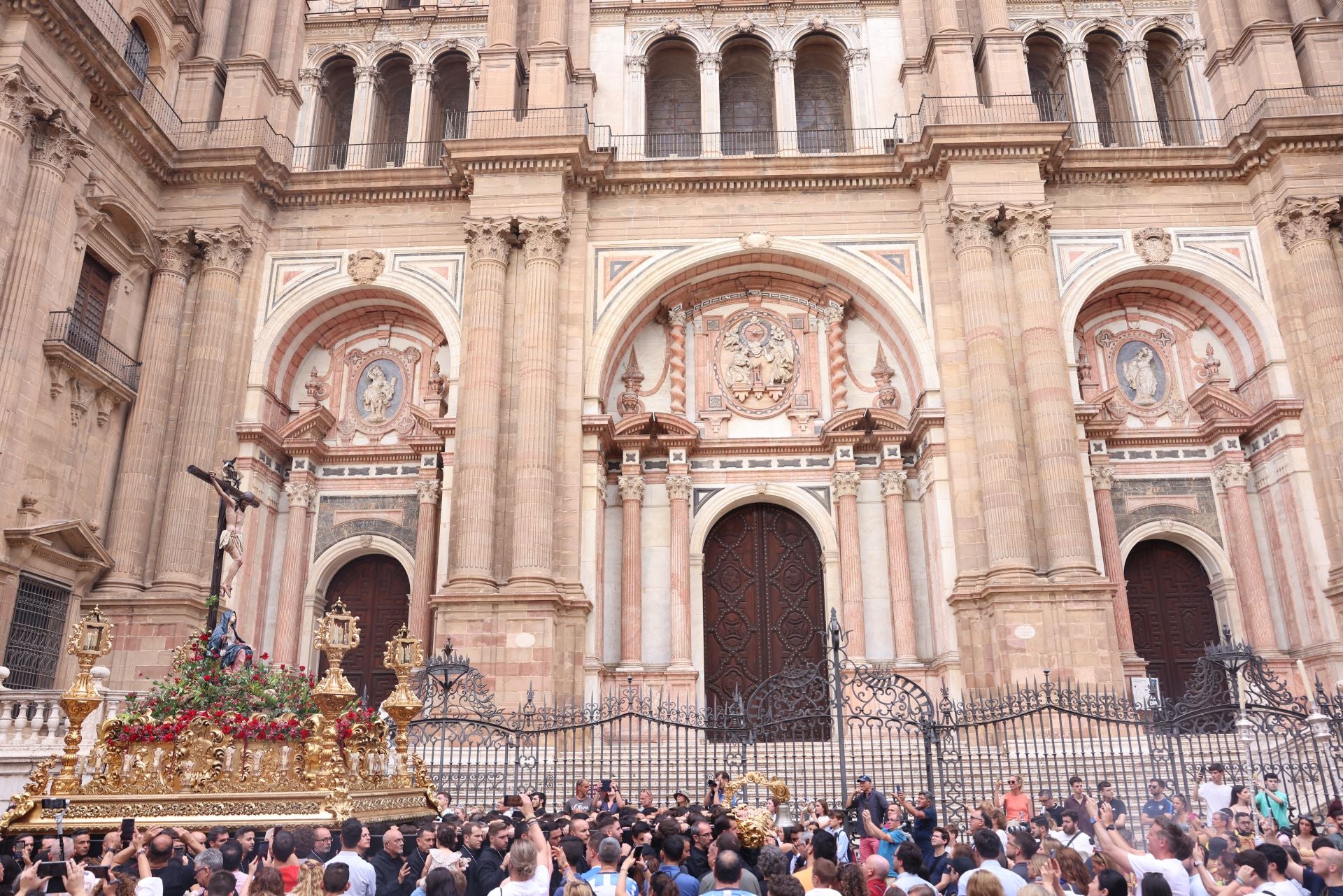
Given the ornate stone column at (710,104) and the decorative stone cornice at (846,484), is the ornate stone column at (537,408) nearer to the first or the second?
the ornate stone column at (710,104)

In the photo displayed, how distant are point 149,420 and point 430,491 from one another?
598 centimetres

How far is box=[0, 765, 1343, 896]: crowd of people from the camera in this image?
20.1 feet

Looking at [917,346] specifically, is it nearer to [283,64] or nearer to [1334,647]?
[1334,647]

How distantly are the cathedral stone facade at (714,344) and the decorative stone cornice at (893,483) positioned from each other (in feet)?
0.76

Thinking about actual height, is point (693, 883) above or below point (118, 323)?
below

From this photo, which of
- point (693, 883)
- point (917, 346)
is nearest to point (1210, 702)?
point (917, 346)

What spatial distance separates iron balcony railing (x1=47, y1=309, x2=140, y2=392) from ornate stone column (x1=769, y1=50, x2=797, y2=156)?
50.6ft

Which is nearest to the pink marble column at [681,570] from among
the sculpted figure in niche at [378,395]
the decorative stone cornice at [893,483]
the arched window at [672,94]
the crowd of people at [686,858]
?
the decorative stone cornice at [893,483]

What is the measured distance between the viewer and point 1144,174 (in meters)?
23.9

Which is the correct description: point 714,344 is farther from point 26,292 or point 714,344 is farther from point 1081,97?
point 26,292

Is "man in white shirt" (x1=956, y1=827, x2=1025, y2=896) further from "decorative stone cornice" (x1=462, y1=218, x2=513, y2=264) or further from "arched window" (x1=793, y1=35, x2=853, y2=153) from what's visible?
"arched window" (x1=793, y1=35, x2=853, y2=153)

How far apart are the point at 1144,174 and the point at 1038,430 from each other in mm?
7442

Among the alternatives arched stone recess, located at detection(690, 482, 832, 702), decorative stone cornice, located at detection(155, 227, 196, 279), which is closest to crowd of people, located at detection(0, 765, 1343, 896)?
arched stone recess, located at detection(690, 482, 832, 702)

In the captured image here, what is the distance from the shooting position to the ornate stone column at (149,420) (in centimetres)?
2089
